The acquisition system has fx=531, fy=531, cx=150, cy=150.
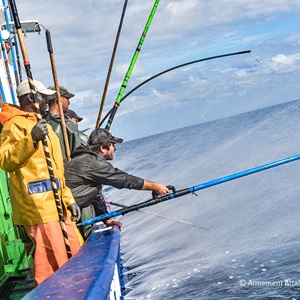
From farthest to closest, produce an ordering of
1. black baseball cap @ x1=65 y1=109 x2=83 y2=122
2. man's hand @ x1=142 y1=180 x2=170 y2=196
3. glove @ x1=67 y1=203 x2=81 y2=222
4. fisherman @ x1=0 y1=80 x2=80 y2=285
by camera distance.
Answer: black baseball cap @ x1=65 y1=109 x2=83 y2=122 < man's hand @ x1=142 y1=180 x2=170 y2=196 < glove @ x1=67 y1=203 x2=81 y2=222 < fisherman @ x1=0 y1=80 x2=80 y2=285

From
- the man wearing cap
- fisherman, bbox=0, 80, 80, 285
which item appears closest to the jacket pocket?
fisherman, bbox=0, 80, 80, 285

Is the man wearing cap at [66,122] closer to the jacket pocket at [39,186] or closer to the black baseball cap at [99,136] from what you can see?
the black baseball cap at [99,136]

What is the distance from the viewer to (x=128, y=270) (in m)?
8.44

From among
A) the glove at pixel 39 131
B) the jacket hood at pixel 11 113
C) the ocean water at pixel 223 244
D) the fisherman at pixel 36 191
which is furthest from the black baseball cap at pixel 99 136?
the ocean water at pixel 223 244

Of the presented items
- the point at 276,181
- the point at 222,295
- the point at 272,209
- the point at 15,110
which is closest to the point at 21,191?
the point at 15,110

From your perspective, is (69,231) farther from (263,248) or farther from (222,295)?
(263,248)

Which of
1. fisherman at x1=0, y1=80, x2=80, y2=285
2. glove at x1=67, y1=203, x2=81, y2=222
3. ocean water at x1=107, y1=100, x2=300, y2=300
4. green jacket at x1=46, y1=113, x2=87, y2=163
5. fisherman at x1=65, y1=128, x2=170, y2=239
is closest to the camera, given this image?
fisherman at x1=0, y1=80, x2=80, y2=285

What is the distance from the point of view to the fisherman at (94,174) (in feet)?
15.8

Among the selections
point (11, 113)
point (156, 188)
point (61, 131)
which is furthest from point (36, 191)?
point (61, 131)

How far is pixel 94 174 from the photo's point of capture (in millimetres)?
4832

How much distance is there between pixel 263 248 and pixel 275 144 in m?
20.9

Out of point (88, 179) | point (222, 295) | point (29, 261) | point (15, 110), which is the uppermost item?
point (15, 110)

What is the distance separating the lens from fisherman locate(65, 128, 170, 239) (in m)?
4.82

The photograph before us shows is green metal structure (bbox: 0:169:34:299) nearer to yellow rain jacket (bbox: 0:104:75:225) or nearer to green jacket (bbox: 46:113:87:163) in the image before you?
green jacket (bbox: 46:113:87:163)
